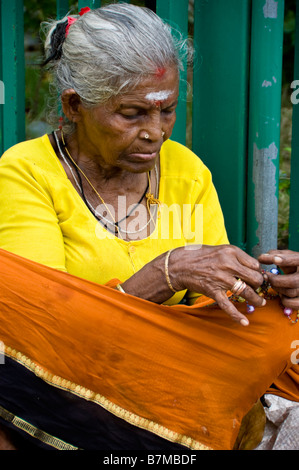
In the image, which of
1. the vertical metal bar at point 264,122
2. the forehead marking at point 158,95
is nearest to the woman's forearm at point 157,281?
the forehead marking at point 158,95

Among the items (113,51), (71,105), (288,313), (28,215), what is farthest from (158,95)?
(288,313)

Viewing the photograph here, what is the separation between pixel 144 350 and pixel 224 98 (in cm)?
138

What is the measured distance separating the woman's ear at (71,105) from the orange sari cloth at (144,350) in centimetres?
66

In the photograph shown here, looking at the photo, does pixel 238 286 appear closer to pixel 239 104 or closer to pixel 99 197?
pixel 99 197

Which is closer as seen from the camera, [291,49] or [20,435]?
[20,435]

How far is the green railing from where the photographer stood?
2771 mm

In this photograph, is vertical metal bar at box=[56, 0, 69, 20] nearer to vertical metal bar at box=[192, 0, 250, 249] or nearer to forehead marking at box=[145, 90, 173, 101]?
vertical metal bar at box=[192, 0, 250, 249]

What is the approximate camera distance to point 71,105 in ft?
7.91

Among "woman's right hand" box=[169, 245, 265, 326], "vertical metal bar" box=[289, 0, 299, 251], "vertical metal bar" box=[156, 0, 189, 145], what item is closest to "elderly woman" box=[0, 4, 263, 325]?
"woman's right hand" box=[169, 245, 265, 326]

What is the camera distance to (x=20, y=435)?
2.17 metres

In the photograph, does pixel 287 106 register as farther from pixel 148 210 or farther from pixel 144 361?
pixel 144 361

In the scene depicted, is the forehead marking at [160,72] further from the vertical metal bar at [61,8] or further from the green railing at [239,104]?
the vertical metal bar at [61,8]

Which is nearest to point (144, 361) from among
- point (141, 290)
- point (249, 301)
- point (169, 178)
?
point (141, 290)

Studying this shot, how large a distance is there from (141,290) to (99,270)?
1.04ft
